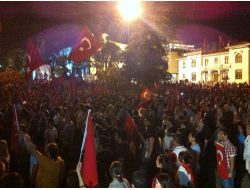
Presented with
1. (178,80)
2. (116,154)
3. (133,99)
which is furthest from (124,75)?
(116,154)

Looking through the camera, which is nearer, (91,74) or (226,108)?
(226,108)

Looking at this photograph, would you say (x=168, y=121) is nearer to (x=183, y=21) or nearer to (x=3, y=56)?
(x=183, y=21)

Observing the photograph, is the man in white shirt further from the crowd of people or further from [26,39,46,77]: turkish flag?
[26,39,46,77]: turkish flag

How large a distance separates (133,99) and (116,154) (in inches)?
185

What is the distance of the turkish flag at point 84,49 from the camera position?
900 cm

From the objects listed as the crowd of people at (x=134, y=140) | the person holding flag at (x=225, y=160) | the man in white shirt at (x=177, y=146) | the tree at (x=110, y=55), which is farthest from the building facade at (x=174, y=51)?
the man in white shirt at (x=177, y=146)

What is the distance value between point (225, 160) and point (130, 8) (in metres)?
4.43

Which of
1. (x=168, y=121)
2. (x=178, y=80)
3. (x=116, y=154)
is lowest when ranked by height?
→ (x=116, y=154)

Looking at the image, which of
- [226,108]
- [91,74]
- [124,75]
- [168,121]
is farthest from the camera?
[91,74]

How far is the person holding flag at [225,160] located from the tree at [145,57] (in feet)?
16.3

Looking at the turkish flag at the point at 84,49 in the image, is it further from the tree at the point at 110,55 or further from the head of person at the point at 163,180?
the head of person at the point at 163,180

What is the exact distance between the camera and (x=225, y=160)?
18.3 feet

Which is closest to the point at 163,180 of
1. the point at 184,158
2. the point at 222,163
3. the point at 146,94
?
the point at 184,158

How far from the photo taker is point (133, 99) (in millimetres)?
10633
